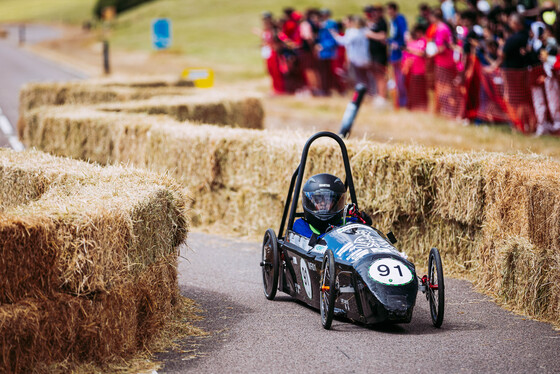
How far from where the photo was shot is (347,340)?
257 inches

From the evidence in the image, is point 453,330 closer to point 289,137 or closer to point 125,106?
point 289,137

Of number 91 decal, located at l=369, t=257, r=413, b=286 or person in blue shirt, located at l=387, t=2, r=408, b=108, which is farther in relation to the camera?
person in blue shirt, located at l=387, t=2, r=408, b=108

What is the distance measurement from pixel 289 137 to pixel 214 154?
116 centimetres

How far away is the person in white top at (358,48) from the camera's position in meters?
22.4

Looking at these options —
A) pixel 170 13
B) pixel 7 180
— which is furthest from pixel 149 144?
pixel 170 13

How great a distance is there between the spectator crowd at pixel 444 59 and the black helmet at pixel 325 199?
29.0ft

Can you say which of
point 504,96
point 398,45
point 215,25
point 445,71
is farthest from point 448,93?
point 215,25

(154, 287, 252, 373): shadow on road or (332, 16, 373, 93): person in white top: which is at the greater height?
(332, 16, 373, 93): person in white top

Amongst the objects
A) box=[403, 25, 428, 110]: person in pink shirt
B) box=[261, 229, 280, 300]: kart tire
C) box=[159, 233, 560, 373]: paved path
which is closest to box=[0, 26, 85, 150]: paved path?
box=[403, 25, 428, 110]: person in pink shirt

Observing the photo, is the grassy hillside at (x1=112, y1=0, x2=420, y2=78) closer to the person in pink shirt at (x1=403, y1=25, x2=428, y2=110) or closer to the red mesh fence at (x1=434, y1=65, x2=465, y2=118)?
the person in pink shirt at (x1=403, y1=25, x2=428, y2=110)

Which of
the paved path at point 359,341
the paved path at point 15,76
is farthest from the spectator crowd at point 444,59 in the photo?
the paved path at point 359,341

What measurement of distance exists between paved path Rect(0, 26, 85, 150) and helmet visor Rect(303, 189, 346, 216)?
11.2m

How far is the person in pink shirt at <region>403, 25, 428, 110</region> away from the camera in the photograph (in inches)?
784

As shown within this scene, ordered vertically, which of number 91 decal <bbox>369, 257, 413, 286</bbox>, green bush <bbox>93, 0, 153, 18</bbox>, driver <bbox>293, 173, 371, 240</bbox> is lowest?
number 91 decal <bbox>369, 257, 413, 286</bbox>
